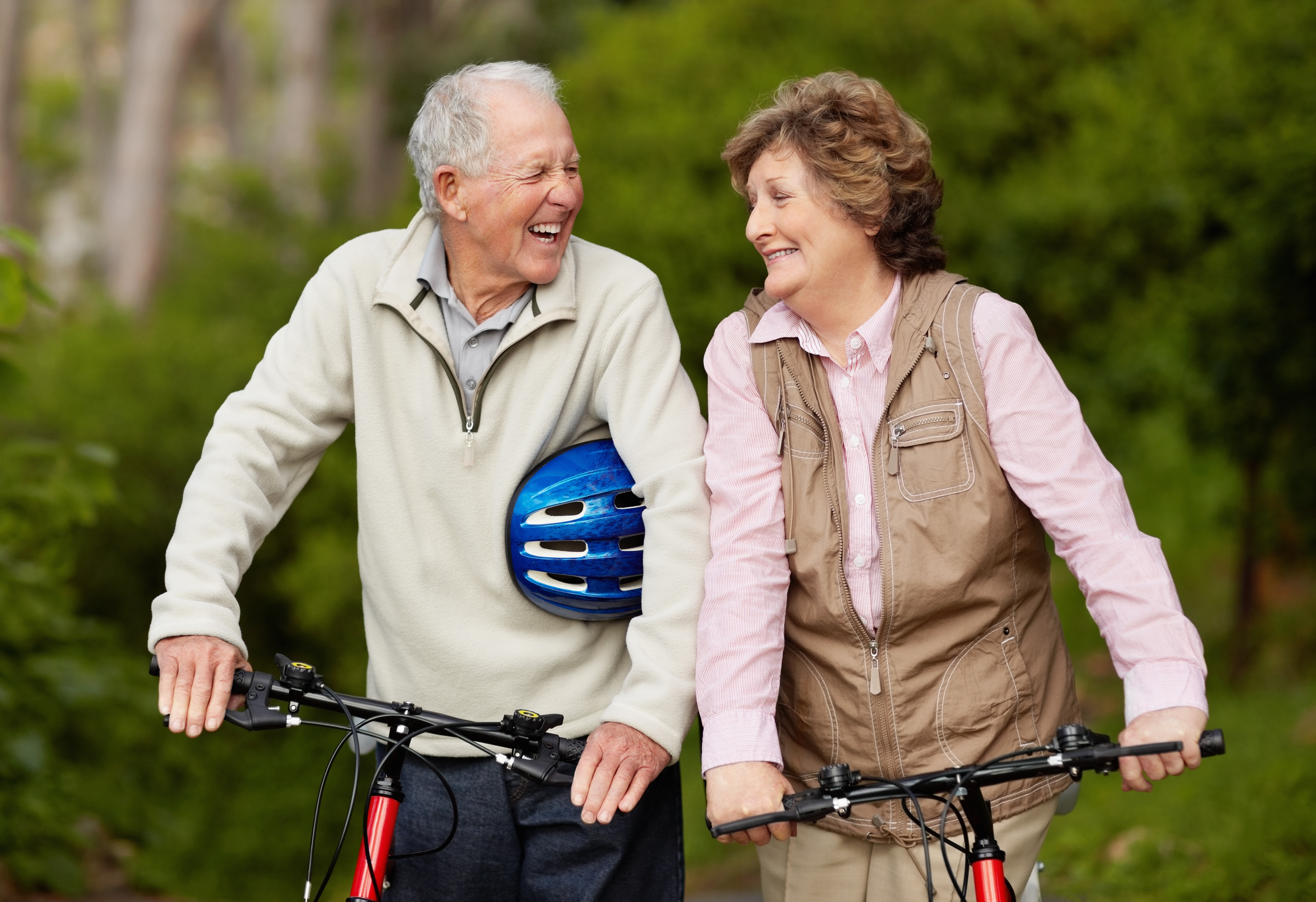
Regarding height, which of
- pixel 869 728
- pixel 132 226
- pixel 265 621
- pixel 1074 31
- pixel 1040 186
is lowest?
pixel 869 728

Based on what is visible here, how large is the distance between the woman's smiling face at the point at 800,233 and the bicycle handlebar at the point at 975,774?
2.66 feet

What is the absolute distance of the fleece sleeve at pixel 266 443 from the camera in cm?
240

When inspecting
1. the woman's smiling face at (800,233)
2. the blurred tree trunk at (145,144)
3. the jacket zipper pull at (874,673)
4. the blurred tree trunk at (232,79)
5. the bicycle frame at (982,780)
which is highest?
the blurred tree trunk at (232,79)

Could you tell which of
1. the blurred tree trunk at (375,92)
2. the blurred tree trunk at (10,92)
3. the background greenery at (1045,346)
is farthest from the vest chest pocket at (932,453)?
the blurred tree trunk at (375,92)

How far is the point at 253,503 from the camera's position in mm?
2508

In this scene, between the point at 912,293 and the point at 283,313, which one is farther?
the point at 283,313

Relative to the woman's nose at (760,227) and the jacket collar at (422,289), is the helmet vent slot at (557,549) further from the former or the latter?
the woman's nose at (760,227)

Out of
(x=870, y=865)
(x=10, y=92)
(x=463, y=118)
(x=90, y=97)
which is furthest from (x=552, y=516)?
(x=90, y=97)

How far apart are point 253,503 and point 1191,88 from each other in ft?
28.6

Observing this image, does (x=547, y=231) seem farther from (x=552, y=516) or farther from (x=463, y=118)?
(x=552, y=516)

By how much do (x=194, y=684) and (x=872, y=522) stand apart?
3.71 feet

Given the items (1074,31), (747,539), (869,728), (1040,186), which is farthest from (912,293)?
(1074,31)

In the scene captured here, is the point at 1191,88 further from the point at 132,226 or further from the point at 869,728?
the point at 132,226

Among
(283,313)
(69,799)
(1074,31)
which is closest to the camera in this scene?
(69,799)
